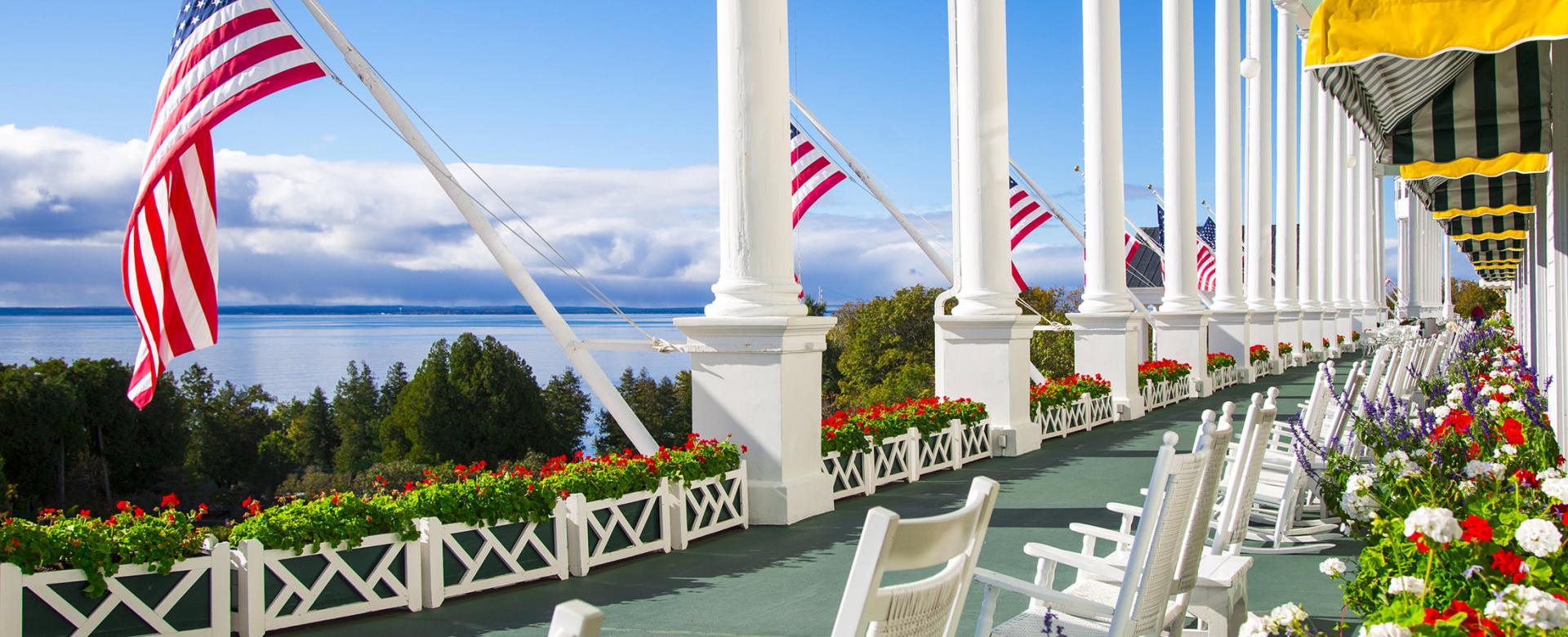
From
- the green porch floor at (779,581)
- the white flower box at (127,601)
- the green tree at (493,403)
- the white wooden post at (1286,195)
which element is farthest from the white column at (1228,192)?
the green tree at (493,403)

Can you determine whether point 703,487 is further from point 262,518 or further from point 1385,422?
point 1385,422

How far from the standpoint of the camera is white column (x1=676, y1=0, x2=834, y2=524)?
1080 centimetres

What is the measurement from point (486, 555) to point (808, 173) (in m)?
10.1

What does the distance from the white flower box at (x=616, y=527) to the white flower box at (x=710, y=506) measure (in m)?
0.11

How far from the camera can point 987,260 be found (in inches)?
620

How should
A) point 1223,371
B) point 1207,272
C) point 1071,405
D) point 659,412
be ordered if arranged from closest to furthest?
point 1071,405, point 1223,371, point 1207,272, point 659,412

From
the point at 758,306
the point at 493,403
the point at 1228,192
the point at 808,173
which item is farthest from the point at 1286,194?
the point at 493,403

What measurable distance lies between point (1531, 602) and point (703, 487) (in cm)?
752

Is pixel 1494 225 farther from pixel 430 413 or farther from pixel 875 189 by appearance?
pixel 430 413

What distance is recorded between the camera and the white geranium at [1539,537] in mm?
3531

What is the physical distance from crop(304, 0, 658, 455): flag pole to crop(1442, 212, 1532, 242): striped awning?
11.1m

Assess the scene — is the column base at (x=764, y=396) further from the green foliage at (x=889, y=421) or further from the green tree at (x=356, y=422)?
the green tree at (x=356, y=422)

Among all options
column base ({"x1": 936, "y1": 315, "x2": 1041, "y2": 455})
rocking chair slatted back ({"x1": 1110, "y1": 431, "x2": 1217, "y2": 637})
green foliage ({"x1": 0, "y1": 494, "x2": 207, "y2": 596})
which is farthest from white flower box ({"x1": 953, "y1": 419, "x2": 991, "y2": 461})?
rocking chair slatted back ({"x1": 1110, "y1": 431, "x2": 1217, "y2": 637})

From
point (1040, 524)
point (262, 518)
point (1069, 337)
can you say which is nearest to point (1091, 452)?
point (1040, 524)
